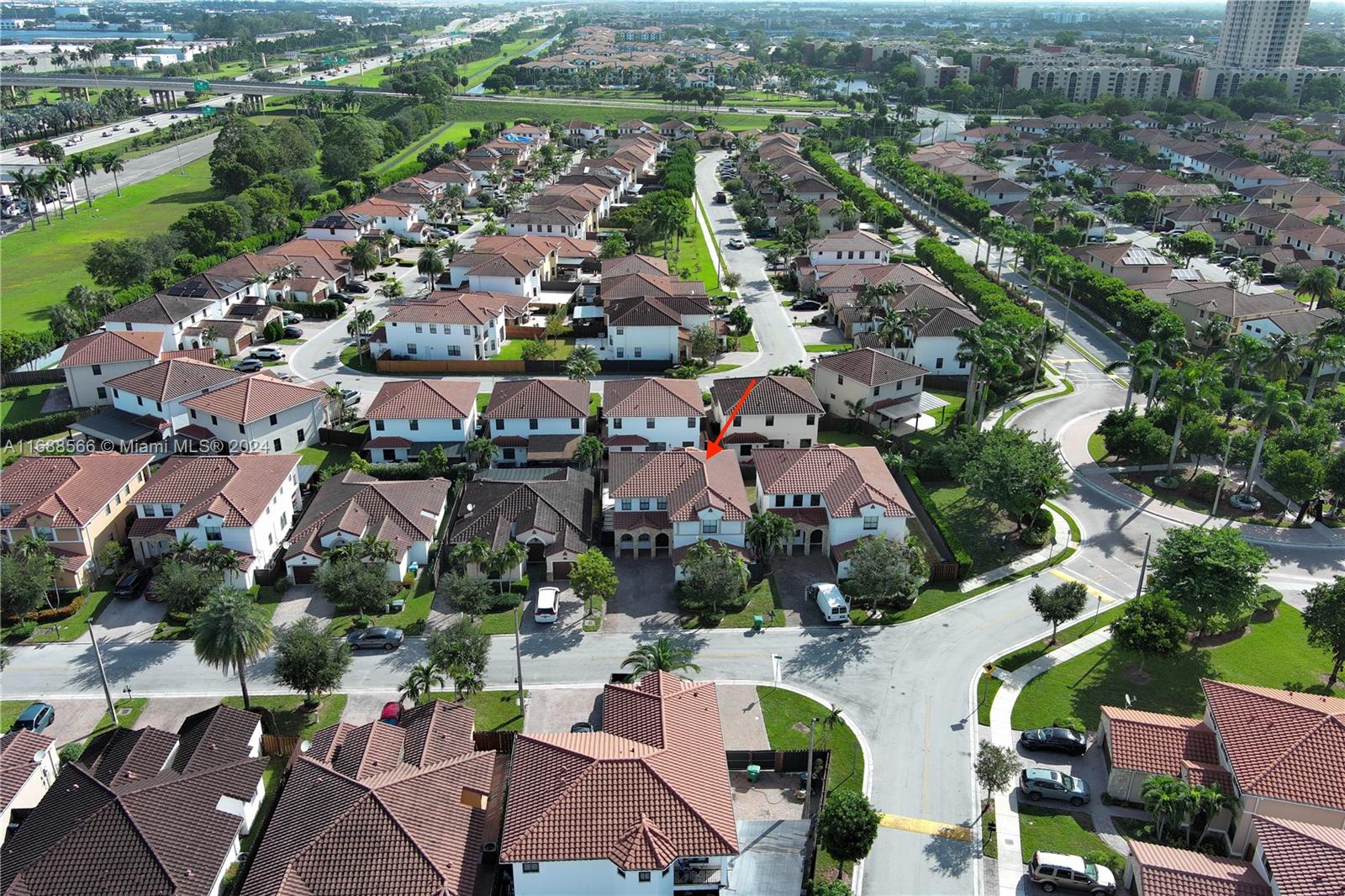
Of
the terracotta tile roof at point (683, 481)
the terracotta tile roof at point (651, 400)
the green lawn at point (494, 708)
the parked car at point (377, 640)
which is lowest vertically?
the green lawn at point (494, 708)

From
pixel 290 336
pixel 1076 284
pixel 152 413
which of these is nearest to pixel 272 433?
pixel 152 413

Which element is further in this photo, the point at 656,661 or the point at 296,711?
the point at 296,711

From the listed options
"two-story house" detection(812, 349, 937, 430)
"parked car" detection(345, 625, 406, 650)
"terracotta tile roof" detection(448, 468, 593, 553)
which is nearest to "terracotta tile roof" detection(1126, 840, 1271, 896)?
"terracotta tile roof" detection(448, 468, 593, 553)

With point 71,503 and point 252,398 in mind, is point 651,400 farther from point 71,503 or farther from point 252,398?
point 71,503

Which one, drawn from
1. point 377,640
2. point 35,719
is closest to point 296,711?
point 377,640

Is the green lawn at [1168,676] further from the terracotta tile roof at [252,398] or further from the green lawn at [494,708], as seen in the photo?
the terracotta tile roof at [252,398]

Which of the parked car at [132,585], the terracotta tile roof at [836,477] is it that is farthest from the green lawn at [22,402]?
the terracotta tile roof at [836,477]
